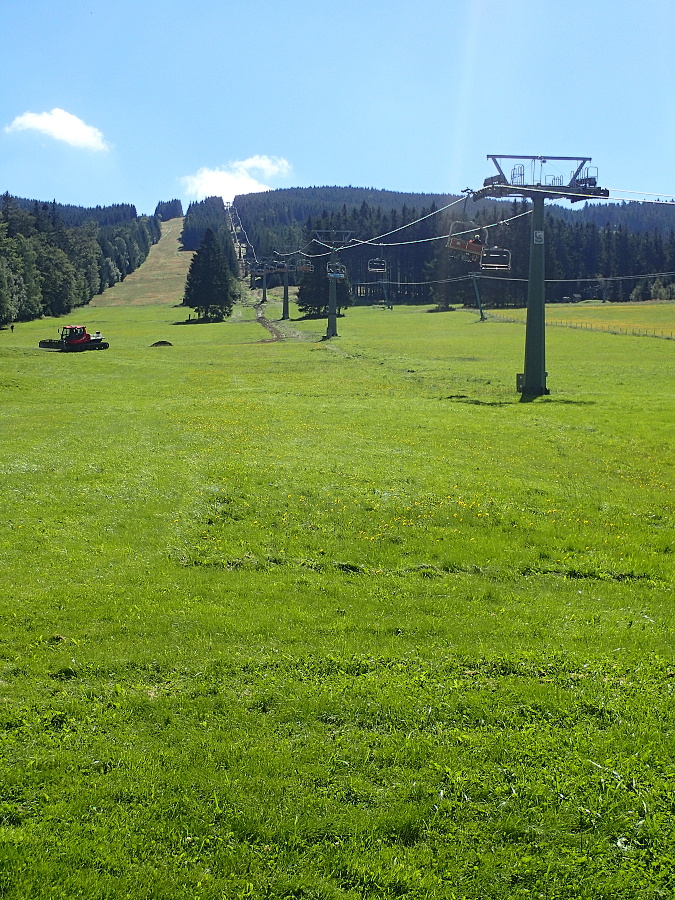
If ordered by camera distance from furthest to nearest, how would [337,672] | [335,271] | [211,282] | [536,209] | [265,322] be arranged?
[211,282] → [265,322] → [335,271] → [536,209] → [337,672]

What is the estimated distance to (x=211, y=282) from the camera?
414 ft

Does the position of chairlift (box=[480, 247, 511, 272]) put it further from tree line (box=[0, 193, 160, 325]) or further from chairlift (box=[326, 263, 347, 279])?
tree line (box=[0, 193, 160, 325])

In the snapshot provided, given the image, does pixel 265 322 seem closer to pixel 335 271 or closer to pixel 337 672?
pixel 335 271

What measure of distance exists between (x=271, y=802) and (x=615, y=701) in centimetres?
411

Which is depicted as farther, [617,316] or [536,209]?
[617,316]

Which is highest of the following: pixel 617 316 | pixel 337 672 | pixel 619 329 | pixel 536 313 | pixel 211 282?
pixel 211 282

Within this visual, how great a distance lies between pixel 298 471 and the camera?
2106 centimetres

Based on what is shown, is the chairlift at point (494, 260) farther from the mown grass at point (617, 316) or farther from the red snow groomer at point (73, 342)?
the mown grass at point (617, 316)

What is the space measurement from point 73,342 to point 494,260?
39568 millimetres

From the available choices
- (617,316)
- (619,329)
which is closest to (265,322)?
(619,329)

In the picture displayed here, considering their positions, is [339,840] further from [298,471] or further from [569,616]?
[298,471]

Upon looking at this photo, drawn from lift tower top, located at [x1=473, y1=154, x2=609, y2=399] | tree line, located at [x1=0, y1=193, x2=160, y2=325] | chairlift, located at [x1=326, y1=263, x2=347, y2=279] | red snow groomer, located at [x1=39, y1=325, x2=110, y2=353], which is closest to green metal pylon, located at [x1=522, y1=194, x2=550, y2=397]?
lift tower top, located at [x1=473, y1=154, x2=609, y2=399]

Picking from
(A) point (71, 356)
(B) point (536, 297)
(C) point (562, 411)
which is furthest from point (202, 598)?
(A) point (71, 356)

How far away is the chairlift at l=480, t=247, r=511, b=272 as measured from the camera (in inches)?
1741
